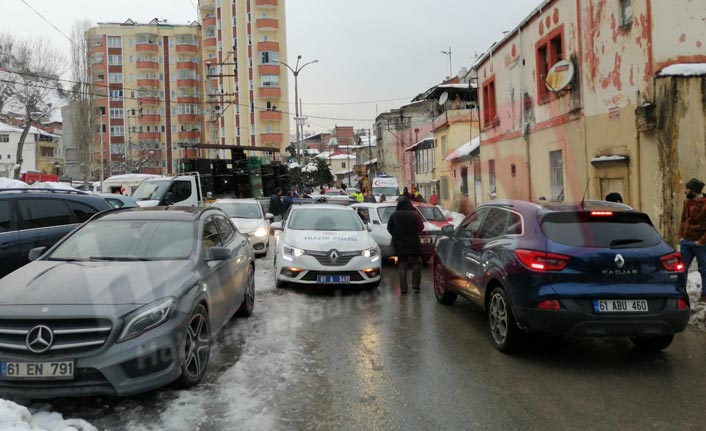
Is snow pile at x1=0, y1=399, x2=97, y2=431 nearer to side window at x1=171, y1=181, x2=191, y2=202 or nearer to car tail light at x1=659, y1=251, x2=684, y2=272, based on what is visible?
car tail light at x1=659, y1=251, x2=684, y2=272

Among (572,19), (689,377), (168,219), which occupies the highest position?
(572,19)

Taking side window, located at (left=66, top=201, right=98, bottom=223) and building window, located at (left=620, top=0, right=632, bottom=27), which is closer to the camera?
side window, located at (left=66, top=201, right=98, bottom=223)

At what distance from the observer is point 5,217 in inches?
294

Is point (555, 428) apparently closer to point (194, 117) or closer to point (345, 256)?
point (345, 256)

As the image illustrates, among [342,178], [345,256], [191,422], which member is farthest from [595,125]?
[342,178]

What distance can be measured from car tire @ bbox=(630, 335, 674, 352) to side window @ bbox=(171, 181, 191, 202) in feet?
49.7

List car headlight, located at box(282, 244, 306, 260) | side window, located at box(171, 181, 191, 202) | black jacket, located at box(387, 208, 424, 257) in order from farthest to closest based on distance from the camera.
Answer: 1. side window, located at box(171, 181, 191, 202)
2. black jacket, located at box(387, 208, 424, 257)
3. car headlight, located at box(282, 244, 306, 260)

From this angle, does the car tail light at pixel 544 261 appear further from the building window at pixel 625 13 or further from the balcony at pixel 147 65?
the balcony at pixel 147 65

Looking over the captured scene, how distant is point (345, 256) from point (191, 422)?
5.50 metres

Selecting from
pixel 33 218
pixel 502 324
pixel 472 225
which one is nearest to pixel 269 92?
pixel 33 218

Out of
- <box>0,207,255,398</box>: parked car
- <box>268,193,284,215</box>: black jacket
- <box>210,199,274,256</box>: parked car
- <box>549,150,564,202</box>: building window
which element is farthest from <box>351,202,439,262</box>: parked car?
<box>0,207,255,398</box>: parked car

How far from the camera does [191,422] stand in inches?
165

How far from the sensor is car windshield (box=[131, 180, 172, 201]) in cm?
1792

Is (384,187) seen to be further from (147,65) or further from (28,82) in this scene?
(147,65)
